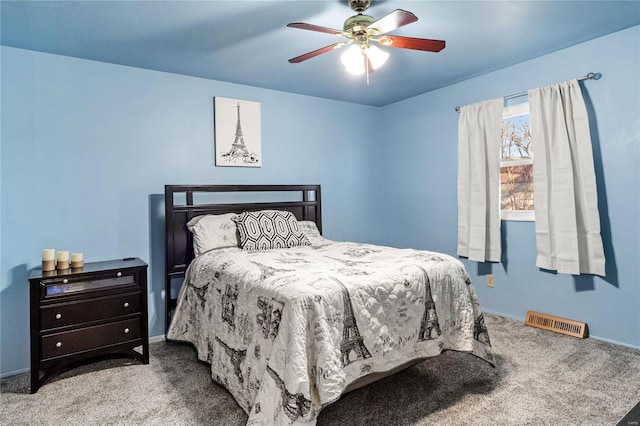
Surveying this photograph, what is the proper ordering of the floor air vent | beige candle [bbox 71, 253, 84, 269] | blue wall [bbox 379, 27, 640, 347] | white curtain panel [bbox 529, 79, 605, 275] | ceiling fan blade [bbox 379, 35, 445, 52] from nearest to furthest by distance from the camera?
ceiling fan blade [bbox 379, 35, 445, 52]
beige candle [bbox 71, 253, 84, 269]
blue wall [bbox 379, 27, 640, 347]
white curtain panel [bbox 529, 79, 605, 275]
the floor air vent

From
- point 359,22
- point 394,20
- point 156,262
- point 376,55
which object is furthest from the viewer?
point 156,262

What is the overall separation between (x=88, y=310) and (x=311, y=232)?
6.37ft

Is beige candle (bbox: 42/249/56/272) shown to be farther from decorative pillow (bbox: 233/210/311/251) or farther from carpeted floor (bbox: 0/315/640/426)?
decorative pillow (bbox: 233/210/311/251)

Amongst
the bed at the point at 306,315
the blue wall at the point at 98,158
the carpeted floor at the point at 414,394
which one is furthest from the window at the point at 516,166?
the blue wall at the point at 98,158

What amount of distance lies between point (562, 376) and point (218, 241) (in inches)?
105

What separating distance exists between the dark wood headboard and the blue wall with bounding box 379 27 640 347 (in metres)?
1.30

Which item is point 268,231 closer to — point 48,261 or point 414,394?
point 48,261

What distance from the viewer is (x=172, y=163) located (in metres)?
3.42

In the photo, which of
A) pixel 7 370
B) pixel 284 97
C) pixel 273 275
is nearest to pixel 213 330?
pixel 273 275

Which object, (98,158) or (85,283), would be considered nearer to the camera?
(85,283)

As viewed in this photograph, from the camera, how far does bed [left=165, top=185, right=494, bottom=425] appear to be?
1750 mm

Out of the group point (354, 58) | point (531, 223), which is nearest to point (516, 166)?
point (531, 223)

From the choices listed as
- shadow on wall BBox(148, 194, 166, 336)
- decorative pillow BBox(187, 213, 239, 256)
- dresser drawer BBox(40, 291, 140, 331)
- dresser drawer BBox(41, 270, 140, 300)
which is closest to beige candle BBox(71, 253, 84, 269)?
Answer: dresser drawer BBox(41, 270, 140, 300)

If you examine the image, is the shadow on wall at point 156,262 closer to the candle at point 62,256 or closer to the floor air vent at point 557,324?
the candle at point 62,256
